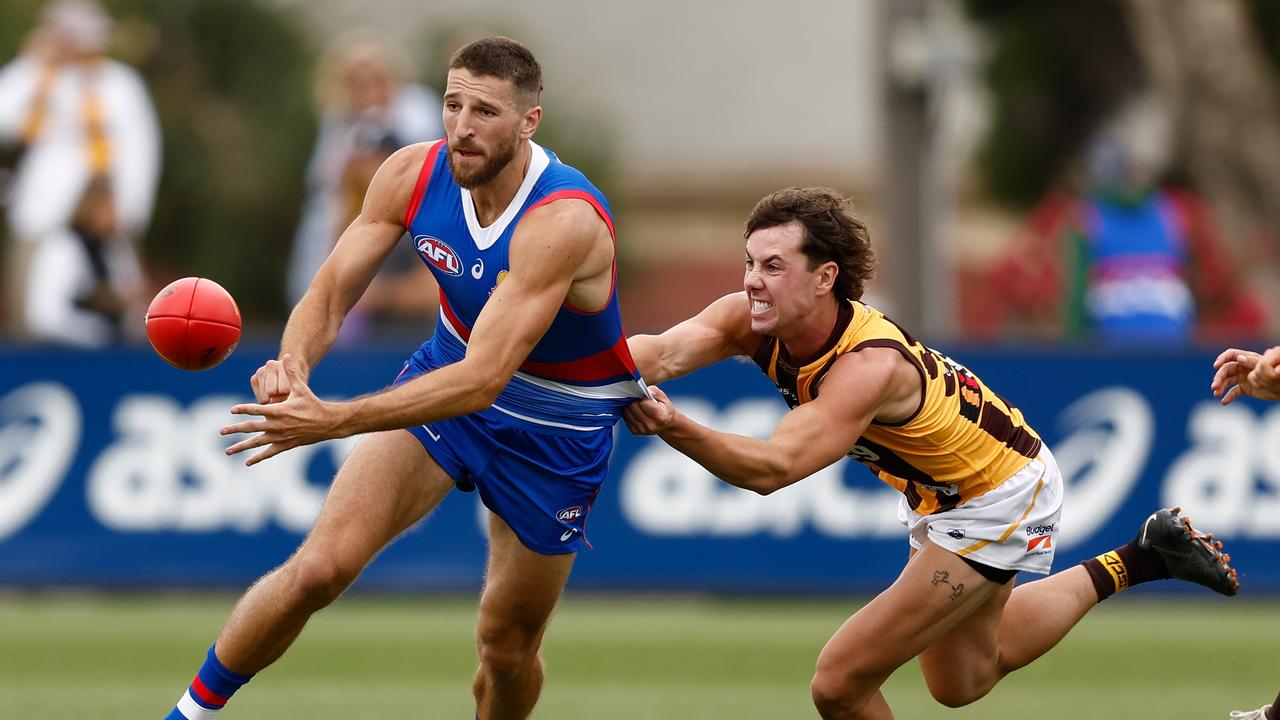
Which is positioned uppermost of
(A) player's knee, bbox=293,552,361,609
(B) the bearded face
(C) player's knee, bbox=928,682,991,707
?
(B) the bearded face

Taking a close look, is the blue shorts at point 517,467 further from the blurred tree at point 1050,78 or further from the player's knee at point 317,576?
the blurred tree at point 1050,78

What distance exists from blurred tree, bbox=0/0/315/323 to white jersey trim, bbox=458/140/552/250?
24205 mm

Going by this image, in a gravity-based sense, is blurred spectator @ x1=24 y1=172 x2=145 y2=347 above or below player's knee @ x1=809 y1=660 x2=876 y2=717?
below

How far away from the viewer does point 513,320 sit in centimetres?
679

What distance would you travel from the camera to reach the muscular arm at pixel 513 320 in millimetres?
6633

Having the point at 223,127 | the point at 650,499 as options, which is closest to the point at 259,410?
the point at 650,499

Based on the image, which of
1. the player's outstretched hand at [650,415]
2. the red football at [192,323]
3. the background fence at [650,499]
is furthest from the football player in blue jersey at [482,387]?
the background fence at [650,499]

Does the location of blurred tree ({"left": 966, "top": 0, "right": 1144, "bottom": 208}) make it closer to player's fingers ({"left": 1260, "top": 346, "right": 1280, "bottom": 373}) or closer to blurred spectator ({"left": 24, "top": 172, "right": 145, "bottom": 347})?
blurred spectator ({"left": 24, "top": 172, "right": 145, "bottom": 347})

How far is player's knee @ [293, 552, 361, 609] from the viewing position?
6.89m

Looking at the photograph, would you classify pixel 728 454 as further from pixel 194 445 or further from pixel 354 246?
pixel 194 445

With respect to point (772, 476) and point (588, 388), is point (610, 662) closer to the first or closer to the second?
point (588, 388)

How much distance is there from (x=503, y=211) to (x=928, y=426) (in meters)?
1.70

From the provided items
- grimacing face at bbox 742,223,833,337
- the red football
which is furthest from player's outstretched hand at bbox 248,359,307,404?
grimacing face at bbox 742,223,833,337

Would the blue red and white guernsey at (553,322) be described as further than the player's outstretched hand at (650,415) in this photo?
Yes
